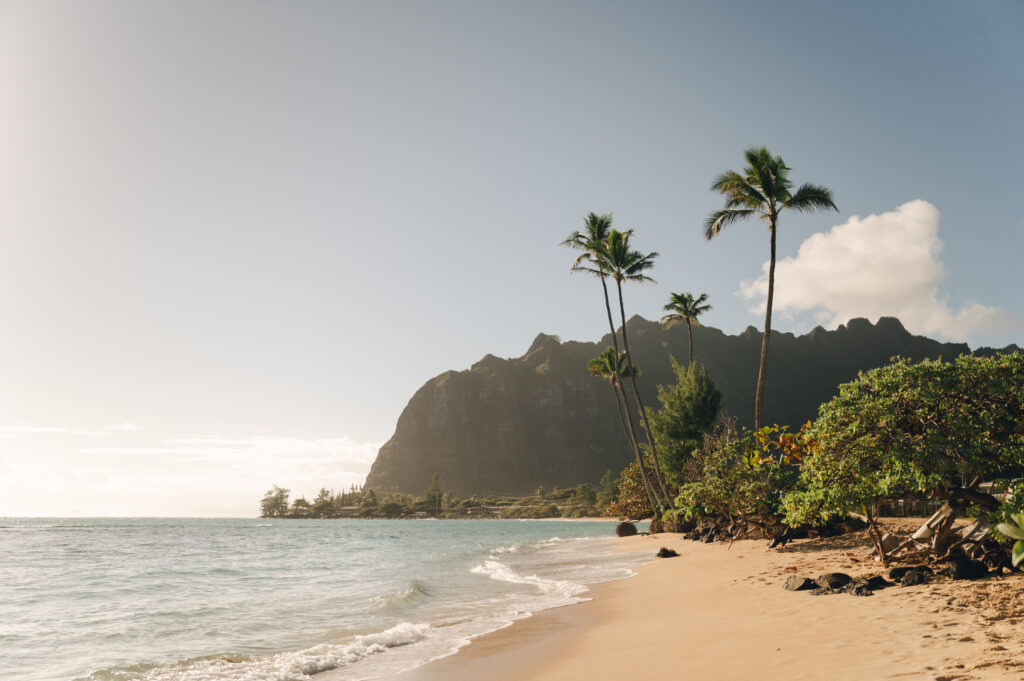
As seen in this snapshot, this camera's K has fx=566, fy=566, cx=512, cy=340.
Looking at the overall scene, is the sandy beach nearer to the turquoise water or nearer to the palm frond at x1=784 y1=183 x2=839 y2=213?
the turquoise water

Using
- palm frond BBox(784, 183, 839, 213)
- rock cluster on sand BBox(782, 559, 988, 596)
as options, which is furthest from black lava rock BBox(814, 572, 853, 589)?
palm frond BBox(784, 183, 839, 213)

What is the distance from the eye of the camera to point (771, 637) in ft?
27.1

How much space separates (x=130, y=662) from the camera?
35.8ft

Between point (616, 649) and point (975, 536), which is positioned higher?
point (975, 536)

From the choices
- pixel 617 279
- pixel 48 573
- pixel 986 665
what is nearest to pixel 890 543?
pixel 986 665

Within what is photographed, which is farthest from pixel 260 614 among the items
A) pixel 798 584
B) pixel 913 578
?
pixel 913 578

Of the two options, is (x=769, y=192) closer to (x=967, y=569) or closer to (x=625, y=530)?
(x=967, y=569)

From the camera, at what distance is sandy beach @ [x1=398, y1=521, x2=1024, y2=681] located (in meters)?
6.37

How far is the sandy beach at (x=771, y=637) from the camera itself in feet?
20.9

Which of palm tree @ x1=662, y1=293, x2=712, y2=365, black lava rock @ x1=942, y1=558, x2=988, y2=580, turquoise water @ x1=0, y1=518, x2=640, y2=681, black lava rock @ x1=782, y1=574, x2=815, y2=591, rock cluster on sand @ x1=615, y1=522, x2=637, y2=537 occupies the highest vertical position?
palm tree @ x1=662, y1=293, x2=712, y2=365

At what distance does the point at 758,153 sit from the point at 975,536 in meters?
19.7

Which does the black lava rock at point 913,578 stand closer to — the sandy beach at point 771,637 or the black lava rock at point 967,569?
the sandy beach at point 771,637

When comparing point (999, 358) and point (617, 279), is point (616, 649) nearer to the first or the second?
point (999, 358)

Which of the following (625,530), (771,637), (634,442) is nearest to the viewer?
(771,637)
